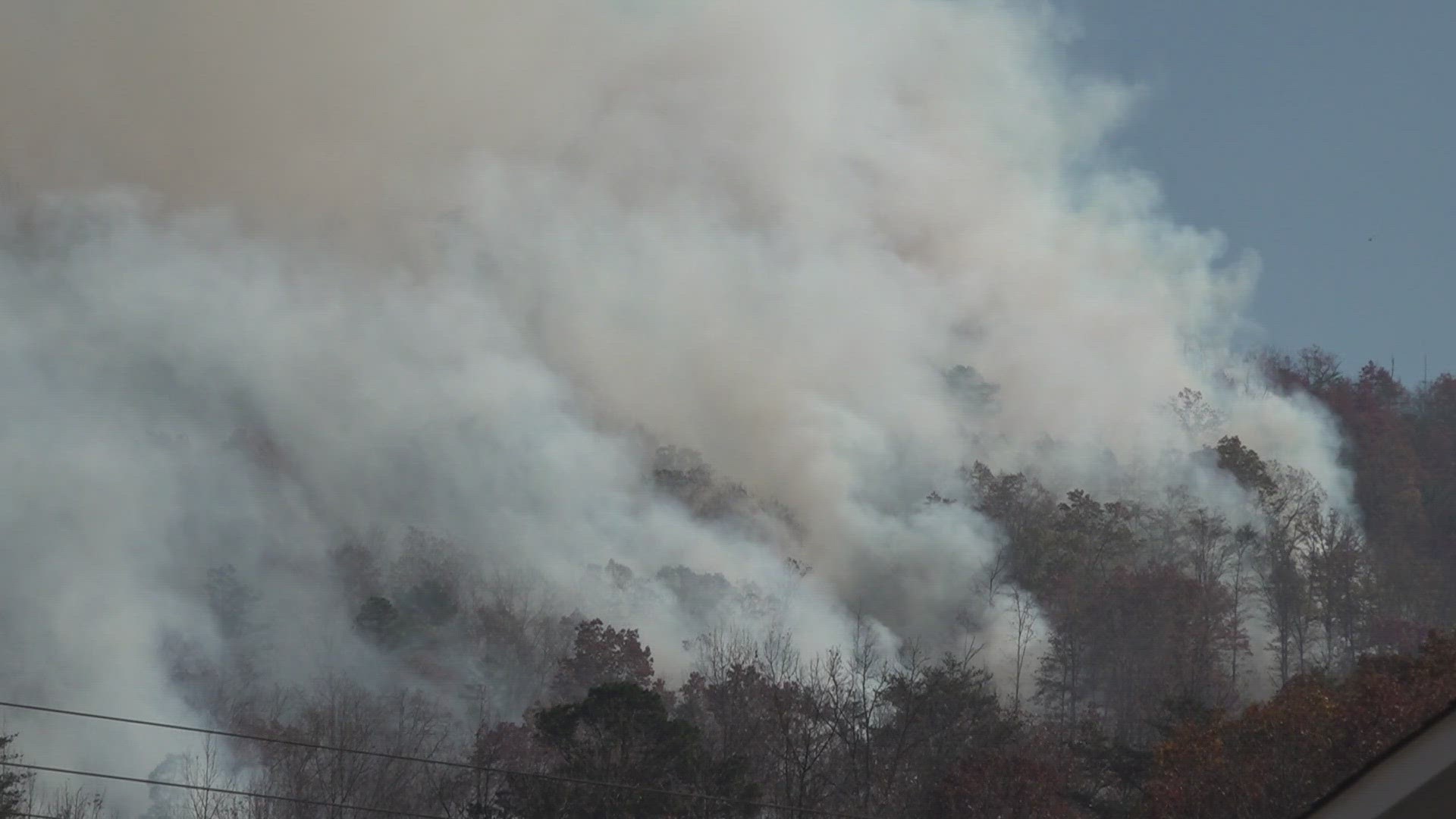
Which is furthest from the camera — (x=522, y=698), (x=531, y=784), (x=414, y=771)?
(x=522, y=698)

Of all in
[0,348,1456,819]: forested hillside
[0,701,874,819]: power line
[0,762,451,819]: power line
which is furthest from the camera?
[0,348,1456,819]: forested hillside

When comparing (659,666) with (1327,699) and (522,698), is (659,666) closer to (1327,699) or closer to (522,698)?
(522,698)

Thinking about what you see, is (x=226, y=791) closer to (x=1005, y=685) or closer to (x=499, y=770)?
(x=499, y=770)

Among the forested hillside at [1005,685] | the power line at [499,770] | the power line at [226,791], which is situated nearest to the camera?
the power line at [499,770]

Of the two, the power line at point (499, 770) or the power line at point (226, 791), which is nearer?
the power line at point (499, 770)

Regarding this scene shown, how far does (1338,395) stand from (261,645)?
70389 millimetres

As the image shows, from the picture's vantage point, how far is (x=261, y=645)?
250 feet

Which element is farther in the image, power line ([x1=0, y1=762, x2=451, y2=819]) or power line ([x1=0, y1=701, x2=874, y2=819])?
power line ([x1=0, y1=762, x2=451, y2=819])

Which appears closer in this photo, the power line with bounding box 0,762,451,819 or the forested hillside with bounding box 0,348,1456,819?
the power line with bounding box 0,762,451,819

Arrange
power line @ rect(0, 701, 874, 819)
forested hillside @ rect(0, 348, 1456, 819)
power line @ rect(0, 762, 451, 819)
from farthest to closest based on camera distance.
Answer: forested hillside @ rect(0, 348, 1456, 819) → power line @ rect(0, 762, 451, 819) → power line @ rect(0, 701, 874, 819)

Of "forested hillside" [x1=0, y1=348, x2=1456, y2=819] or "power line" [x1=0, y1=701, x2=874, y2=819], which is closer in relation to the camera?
"power line" [x1=0, y1=701, x2=874, y2=819]

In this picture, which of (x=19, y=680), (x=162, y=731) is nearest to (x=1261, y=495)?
(x=162, y=731)

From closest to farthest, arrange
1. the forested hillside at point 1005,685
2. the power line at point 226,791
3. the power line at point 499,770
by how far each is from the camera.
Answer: the power line at point 499,770
the power line at point 226,791
the forested hillside at point 1005,685

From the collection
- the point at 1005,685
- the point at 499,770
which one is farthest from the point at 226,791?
the point at 1005,685
